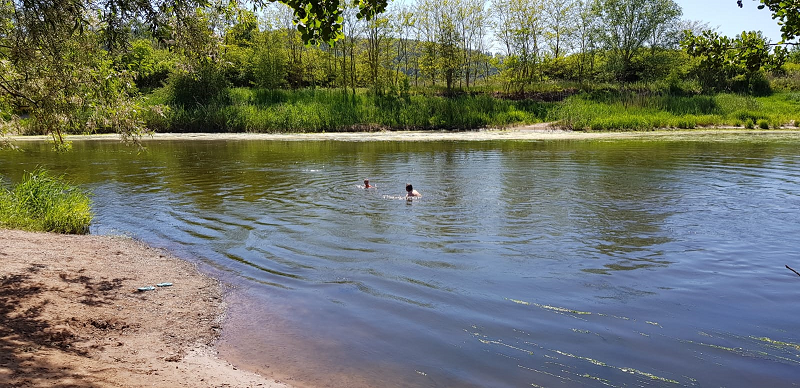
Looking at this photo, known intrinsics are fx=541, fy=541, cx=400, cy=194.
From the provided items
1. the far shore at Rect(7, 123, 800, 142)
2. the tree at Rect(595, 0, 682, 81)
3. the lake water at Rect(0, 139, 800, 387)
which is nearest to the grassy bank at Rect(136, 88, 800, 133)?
the far shore at Rect(7, 123, 800, 142)

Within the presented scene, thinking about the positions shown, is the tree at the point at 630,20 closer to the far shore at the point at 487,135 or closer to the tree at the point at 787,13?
the far shore at the point at 487,135

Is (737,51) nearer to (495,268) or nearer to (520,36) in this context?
(495,268)

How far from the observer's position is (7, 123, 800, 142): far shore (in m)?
32.8

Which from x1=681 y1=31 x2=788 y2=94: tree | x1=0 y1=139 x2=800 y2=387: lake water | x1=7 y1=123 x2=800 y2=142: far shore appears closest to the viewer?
x1=0 y1=139 x2=800 y2=387: lake water

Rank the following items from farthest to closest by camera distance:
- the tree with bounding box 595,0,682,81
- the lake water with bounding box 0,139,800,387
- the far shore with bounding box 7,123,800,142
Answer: the tree with bounding box 595,0,682,81 < the far shore with bounding box 7,123,800,142 < the lake water with bounding box 0,139,800,387

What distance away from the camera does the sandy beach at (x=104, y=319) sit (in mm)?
4398

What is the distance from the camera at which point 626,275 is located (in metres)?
7.70

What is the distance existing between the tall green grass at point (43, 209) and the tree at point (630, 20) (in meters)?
46.5

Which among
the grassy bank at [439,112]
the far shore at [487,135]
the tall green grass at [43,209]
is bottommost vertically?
the tall green grass at [43,209]

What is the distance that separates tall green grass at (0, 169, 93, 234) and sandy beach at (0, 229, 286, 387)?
4.25 feet

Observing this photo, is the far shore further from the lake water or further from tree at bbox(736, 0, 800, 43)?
tree at bbox(736, 0, 800, 43)

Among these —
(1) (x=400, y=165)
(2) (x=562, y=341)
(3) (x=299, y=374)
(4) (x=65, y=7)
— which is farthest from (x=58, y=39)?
(1) (x=400, y=165)

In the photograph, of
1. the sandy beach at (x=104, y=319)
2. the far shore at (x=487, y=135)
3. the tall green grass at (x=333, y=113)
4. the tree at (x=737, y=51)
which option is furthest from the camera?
the tall green grass at (x=333, y=113)

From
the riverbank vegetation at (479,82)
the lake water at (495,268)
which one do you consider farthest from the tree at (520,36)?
the lake water at (495,268)
